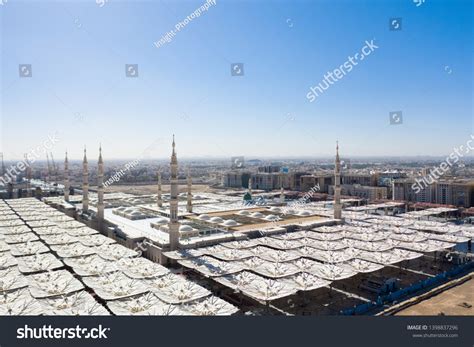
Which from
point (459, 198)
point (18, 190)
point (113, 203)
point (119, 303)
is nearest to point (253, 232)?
point (119, 303)

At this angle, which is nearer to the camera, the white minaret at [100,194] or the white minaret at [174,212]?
→ the white minaret at [174,212]

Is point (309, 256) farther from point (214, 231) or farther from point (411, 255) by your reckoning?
point (214, 231)

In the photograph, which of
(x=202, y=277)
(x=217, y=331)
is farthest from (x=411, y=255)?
(x=217, y=331)

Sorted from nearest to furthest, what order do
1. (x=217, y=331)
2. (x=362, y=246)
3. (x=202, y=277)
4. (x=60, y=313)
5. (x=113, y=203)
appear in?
1. (x=217, y=331)
2. (x=60, y=313)
3. (x=202, y=277)
4. (x=362, y=246)
5. (x=113, y=203)

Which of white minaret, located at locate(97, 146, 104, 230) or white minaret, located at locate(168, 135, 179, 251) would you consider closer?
white minaret, located at locate(168, 135, 179, 251)

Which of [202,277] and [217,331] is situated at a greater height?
[217,331]

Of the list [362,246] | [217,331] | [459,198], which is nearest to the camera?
[217,331]

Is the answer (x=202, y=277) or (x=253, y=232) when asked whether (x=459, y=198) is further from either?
(x=202, y=277)

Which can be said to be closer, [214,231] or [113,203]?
[214,231]

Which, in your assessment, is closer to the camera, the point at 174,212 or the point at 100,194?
the point at 174,212
